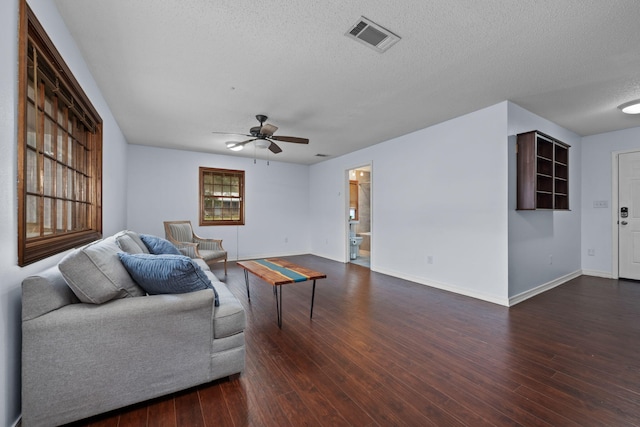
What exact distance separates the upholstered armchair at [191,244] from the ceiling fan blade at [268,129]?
7.47ft

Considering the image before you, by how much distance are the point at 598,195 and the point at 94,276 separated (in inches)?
272

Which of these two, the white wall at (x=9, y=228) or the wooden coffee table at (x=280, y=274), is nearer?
the white wall at (x=9, y=228)

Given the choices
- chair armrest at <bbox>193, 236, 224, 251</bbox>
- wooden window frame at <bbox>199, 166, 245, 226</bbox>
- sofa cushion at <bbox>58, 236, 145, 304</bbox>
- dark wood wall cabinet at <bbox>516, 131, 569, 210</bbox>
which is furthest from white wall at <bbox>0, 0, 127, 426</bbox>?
wooden window frame at <bbox>199, 166, 245, 226</bbox>

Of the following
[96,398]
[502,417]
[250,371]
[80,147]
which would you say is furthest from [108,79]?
[502,417]

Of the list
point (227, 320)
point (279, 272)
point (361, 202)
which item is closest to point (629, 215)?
point (361, 202)

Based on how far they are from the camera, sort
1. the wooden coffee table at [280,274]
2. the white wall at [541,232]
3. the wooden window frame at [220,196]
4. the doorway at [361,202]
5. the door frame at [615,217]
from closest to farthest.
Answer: the wooden coffee table at [280,274] < the white wall at [541,232] < the door frame at [615,217] < the wooden window frame at [220,196] < the doorway at [361,202]

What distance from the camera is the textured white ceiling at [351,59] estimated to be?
1.87m

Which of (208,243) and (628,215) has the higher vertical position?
(628,215)

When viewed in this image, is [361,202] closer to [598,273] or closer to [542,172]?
[542,172]

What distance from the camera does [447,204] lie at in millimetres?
4059

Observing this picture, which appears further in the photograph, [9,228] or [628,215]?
[628,215]

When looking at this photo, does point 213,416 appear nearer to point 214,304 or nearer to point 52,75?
point 214,304

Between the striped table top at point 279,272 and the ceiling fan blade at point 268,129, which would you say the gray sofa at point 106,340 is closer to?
the striped table top at point 279,272

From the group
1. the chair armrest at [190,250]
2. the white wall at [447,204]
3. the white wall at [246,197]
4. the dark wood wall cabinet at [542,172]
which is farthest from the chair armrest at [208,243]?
the dark wood wall cabinet at [542,172]
